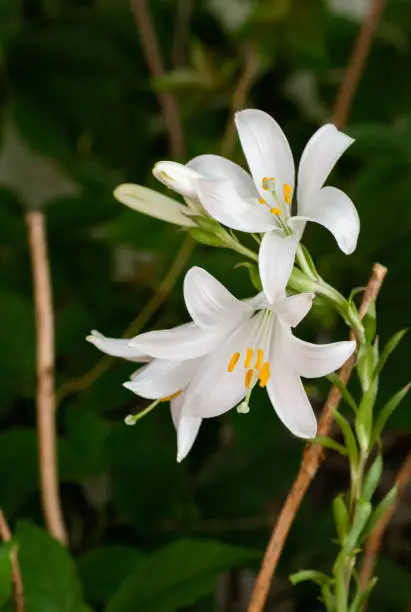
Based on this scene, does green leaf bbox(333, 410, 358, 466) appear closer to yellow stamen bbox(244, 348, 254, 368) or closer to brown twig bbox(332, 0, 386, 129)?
yellow stamen bbox(244, 348, 254, 368)

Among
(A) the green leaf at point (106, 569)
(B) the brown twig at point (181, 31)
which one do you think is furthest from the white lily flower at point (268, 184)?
(B) the brown twig at point (181, 31)

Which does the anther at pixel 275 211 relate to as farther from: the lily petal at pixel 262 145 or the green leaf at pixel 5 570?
A: the green leaf at pixel 5 570

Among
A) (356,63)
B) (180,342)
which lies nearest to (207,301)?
(180,342)

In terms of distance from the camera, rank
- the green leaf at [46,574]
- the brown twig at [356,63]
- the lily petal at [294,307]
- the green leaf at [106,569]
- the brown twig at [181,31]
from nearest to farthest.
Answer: the lily petal at [294,307]
the green leaf at [46,574]
the green leaf at [106,569]
the brown twig at [356,63]
the brown twig at [181,31]

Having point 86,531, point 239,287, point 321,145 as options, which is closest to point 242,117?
point 321,145

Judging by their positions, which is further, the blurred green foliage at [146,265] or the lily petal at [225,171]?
the blurred green foliage at [146,265]

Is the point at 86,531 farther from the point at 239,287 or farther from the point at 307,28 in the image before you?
the point at 307,28

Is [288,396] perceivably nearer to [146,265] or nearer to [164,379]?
[164,379]

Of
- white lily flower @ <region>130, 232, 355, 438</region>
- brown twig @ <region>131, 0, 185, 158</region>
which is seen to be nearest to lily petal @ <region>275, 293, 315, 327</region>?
white lily flower @ <region>130, 232, 355, 438</region>
